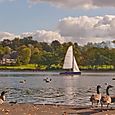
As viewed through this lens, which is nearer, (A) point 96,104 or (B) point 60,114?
(B) point 60,114

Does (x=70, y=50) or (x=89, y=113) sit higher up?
(x=70, y=50)

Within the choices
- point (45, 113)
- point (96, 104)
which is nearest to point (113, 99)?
point (96, 104)

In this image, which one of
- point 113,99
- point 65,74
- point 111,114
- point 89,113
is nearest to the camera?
point 111,114

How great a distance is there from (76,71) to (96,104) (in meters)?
129

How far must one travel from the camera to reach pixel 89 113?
3181 centimetres

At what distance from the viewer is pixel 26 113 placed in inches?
1187

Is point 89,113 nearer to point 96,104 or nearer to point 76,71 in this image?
point 96,104

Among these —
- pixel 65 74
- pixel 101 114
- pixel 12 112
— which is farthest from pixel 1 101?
pixel 65 74

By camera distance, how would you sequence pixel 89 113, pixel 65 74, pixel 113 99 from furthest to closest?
pixel 65 74 < pixel 113 99 < pixel 89 113

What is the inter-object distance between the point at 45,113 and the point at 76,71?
5387 inches

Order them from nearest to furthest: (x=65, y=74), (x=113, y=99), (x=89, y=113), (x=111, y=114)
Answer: (x=111, y=114)
(x=89, y=113)
(x=113, y=99)
(x=65, y=74)

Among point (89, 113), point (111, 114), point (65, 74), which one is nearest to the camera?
point (111, 114)

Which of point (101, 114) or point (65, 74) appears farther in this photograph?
point (65, 74)

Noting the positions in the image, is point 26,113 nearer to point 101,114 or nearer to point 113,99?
point 101,114
